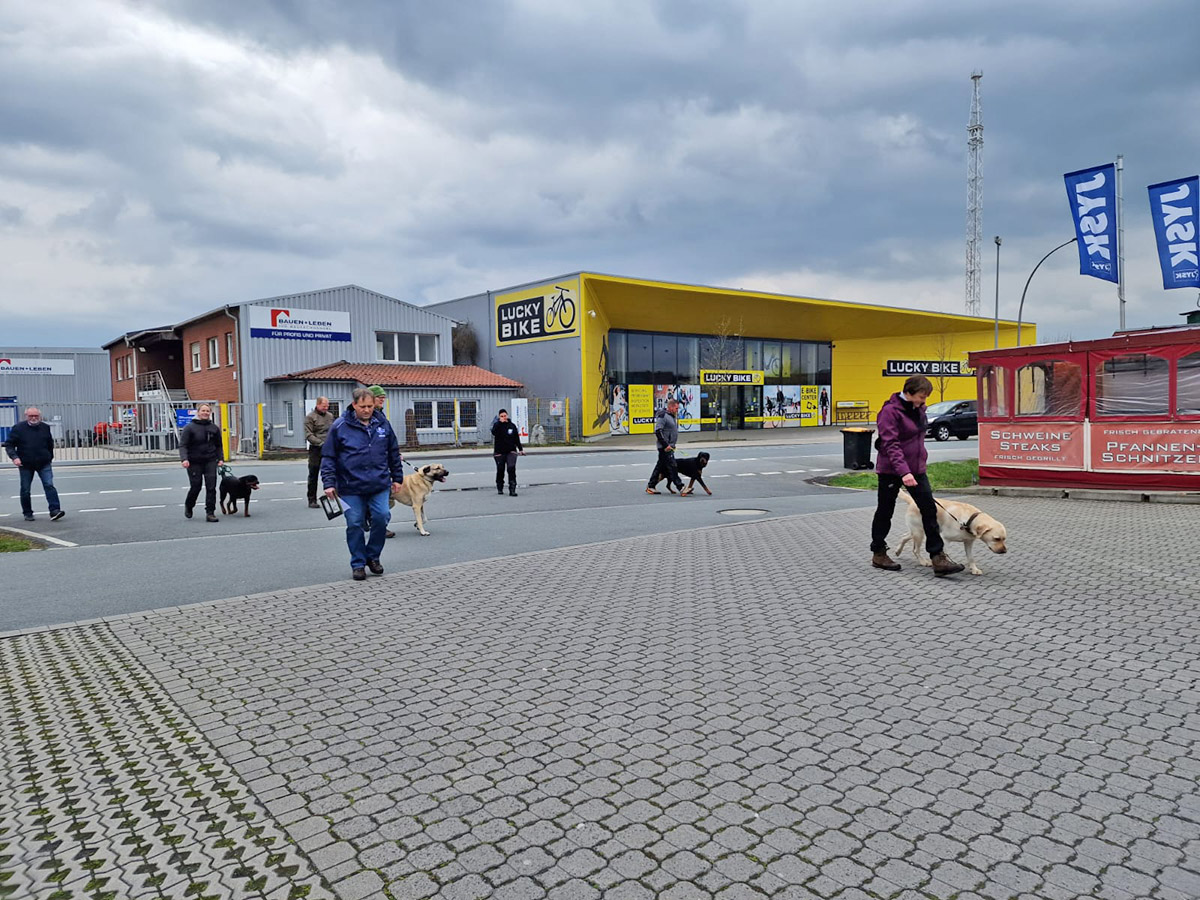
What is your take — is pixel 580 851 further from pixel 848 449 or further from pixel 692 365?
pixel 692 365

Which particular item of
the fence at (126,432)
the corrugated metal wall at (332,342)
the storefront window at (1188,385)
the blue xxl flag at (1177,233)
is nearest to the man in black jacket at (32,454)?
the fence at (126,432)

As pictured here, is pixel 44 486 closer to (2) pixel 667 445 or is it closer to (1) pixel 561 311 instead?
(2) pixel 667 445

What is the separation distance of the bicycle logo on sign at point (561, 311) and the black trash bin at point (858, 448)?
784 inches

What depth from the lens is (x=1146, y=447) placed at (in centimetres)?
1322

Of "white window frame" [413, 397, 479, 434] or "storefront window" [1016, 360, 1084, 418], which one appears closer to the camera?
"storefront window" [1016, 360, 1084, 418]

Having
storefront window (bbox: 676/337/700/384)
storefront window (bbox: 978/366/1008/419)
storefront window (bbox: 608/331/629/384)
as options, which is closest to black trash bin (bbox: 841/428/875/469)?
storefront window (bbox: 978/366/1008/419)

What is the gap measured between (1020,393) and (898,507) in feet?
11.5

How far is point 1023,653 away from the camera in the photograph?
522 cm

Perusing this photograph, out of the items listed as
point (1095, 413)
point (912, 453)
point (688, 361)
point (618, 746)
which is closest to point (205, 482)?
point (912, 453)

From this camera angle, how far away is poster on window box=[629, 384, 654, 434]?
43281 mm

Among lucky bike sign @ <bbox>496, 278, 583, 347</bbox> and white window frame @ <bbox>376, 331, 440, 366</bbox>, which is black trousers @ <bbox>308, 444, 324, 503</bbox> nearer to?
white window frame @ <bbox>376, 331, 440, 366</bbox>

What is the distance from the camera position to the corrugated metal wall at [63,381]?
4753 centimetres

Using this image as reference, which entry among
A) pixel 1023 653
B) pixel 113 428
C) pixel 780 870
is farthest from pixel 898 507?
pixel 113 428

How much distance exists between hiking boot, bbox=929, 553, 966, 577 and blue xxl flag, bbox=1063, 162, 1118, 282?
514 inches
